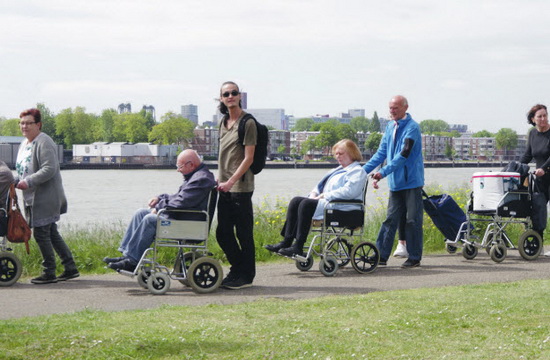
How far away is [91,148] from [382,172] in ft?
434

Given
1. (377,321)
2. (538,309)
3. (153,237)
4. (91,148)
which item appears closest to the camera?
(377,321)

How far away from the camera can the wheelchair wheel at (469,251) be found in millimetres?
10250

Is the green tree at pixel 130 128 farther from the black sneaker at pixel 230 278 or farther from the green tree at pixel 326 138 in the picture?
the black sneaker at pixel 230 278

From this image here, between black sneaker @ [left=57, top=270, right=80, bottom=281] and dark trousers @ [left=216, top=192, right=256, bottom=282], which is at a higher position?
dark trousers @ [left=216, top=192, right=256, bottom=282]

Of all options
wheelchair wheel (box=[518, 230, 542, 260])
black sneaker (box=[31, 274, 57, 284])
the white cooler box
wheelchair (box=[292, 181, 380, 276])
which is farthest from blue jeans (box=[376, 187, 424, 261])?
black sneaker (box=[31, 274, 57, 284])

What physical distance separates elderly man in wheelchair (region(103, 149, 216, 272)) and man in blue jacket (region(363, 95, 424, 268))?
2210 millimetres

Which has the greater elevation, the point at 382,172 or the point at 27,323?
the point at 382,172

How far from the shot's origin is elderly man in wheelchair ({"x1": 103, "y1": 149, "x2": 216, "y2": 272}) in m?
7.82

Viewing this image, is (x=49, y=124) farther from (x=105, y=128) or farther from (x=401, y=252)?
(x=401, y=252)

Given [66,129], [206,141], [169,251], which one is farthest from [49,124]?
[169,251]

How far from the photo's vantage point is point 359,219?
29.3 feet

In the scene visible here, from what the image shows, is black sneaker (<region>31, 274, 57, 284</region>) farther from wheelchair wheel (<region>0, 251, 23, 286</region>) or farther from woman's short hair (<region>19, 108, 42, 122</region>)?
woman's short hair (<region>19, 108, 42, 122</region>)

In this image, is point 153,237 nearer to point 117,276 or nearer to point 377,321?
point 117,276

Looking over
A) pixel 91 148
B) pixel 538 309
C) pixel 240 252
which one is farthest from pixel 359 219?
pixel 91 148
